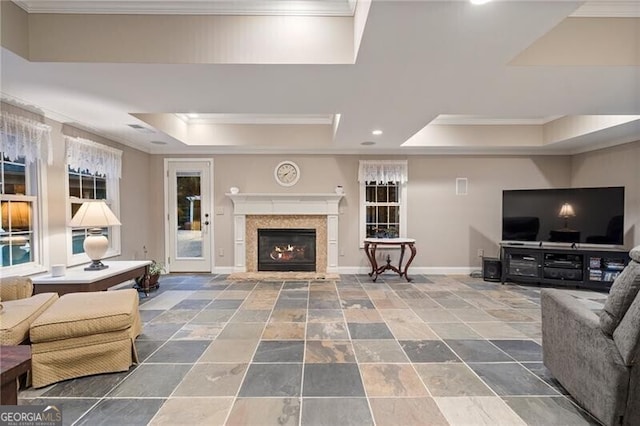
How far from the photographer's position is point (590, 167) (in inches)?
201

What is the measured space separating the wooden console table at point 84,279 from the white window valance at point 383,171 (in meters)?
3.77

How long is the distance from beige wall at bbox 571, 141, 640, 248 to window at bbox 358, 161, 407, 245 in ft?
10.0

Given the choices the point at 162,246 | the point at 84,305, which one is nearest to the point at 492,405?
the point at 84,305

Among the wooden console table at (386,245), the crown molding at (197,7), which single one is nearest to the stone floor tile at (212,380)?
the crown molding at (197,7)

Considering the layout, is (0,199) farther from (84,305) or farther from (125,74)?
(125,74)

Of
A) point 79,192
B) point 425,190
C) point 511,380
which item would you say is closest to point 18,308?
A: point 79,192

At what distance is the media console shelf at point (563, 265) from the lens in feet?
14.2

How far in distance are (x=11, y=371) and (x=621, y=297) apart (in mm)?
2950

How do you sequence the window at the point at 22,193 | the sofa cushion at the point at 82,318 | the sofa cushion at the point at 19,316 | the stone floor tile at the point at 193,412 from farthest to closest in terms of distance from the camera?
the window at the point at 22,193
the sofa cushion at the point at 82,318
the sofa cushion at the point at 19,316
the stone floor tile at the point at 193,412

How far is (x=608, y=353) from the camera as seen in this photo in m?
1.60

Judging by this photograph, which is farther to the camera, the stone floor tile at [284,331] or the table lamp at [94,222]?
the table lamp at [94,222]

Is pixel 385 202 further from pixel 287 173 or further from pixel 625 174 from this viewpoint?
pixel 625 174

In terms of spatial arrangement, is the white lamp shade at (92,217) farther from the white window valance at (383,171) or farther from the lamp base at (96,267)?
the white window valance at (383,171)

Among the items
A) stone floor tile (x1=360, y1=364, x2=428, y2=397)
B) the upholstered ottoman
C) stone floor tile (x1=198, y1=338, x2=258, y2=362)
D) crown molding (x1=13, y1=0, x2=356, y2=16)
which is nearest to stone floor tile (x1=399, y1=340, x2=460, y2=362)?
stone floor tile (x1=360, y1=364, x2=428, y2=397)
